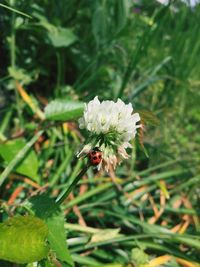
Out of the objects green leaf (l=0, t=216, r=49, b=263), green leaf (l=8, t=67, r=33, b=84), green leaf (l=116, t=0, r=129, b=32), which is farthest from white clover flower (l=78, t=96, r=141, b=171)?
green leaf (l=116, t=0, r=129, b=32)

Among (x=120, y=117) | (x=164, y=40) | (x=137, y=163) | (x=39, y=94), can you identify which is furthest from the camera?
(x=164, y=40)

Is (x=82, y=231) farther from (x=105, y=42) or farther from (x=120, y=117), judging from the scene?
(x=105, y=42)

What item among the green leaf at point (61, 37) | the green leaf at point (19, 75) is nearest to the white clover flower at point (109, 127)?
the green leaf at point (19, 75)

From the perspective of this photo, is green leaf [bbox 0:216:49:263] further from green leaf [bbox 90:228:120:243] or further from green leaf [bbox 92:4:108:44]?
green leaf [bbox 92:4:108:44]

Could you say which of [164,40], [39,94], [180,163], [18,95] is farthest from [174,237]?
[164,40]

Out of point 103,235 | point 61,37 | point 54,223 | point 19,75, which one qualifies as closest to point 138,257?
point 103,235

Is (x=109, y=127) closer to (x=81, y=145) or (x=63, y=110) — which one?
(x=81, y=145)
